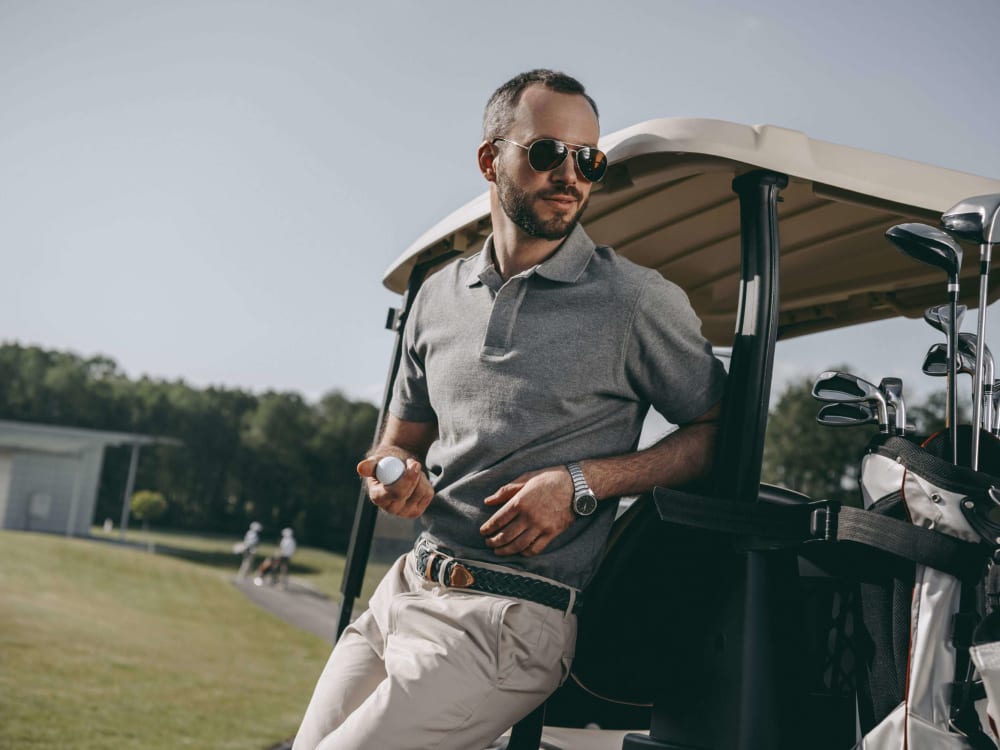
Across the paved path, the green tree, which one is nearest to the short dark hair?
the paved path

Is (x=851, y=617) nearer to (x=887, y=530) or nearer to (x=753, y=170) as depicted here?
(x=887, y=530)

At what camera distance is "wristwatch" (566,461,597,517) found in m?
1.60

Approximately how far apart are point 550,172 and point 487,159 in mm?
199

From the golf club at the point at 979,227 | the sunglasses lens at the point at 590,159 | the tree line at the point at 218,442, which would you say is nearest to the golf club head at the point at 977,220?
the golf club at the point at 979,227

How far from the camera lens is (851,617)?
166 cm

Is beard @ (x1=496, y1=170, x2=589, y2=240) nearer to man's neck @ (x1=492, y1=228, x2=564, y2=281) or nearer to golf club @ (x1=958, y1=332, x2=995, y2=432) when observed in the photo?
man's neck @ (x1=492, y1=228, x2=564, y2=281)

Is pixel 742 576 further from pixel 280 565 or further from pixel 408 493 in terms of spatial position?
pixel 280 565

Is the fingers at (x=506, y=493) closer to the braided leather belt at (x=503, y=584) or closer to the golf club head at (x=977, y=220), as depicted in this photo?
the braided leather belt at (x=503, y=584)

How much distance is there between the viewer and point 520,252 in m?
1.82

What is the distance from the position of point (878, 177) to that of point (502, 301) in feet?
2.33

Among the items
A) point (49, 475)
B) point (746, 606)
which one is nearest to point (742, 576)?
point (746, 606)

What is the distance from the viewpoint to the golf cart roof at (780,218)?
5.60 ft

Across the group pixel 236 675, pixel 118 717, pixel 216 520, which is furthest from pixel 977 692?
pixel 216 520

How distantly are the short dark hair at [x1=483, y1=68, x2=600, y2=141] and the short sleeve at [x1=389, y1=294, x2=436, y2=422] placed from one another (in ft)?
1.30
